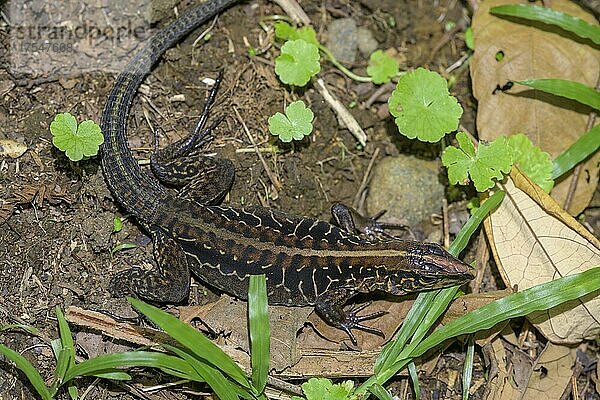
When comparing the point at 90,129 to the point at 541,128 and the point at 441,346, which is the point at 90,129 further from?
the point at 541,128

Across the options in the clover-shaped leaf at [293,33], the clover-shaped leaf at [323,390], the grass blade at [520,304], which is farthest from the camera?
the clover-shaped leaf at [293,33]

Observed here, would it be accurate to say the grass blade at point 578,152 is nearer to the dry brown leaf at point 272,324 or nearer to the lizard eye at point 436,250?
the lizard eye at point 436,250

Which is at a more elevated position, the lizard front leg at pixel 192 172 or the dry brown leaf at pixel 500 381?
the lizard front leg at pixel 192 172

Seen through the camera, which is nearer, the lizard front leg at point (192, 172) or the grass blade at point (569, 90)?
the lizard front leg at point (192, 172)

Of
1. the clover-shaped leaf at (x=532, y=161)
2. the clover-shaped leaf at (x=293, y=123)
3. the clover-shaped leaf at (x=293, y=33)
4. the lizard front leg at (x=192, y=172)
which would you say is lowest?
the lizard front leg at (x=192, y=172)

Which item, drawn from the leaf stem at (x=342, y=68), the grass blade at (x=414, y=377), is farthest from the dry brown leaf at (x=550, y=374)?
the leaf stem at (x=342, y=68)

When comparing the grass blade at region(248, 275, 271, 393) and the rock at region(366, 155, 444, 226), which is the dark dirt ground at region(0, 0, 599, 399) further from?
the grass blade at region(248, 275, 271, 393)

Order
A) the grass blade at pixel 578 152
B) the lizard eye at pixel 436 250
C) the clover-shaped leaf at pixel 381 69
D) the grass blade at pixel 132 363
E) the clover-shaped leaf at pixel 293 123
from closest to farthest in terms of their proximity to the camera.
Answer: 1. the grass blade at pixel 132 363
2. the lizard eye at pixel 436 250
3. the clover-shaped leaf at pixel 293 123
4. the grass blade at pixel 578 152
5. the clover-shaped leaf at pixel 381 69

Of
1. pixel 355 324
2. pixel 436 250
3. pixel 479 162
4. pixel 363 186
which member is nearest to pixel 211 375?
pixel 355 324
